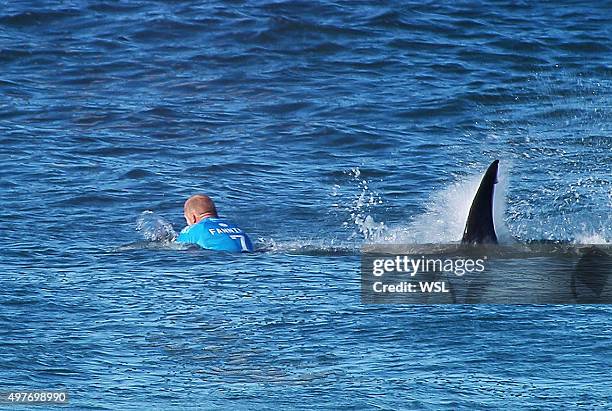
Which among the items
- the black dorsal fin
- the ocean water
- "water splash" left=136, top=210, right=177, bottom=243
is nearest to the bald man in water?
the ocean water

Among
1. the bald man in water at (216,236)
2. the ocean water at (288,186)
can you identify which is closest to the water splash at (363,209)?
the ocean water at (288,186)

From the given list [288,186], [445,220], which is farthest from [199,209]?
[288,186]

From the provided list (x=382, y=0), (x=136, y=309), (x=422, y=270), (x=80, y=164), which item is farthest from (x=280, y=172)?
(x=382, y=0)

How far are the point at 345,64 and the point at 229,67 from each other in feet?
6.04

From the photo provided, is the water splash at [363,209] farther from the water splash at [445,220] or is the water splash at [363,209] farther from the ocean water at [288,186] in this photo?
the water splash at [445,220]

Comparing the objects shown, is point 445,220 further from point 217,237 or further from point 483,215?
point 217,237

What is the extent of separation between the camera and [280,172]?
49.1 feet

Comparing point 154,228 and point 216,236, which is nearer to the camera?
point 216,236

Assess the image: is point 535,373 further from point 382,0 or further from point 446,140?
point 382,0

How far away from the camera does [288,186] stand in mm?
14312

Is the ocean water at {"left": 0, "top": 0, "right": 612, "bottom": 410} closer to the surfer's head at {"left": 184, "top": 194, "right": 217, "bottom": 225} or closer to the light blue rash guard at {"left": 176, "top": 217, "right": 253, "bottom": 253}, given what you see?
the light blue rash guard at {"left": 176, "top": 217, "right": 253, "bottom": 253}

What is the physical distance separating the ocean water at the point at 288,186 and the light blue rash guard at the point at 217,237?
116mm

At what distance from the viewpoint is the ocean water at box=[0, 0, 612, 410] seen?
8.02 metres

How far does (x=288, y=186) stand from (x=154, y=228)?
2323 mm
